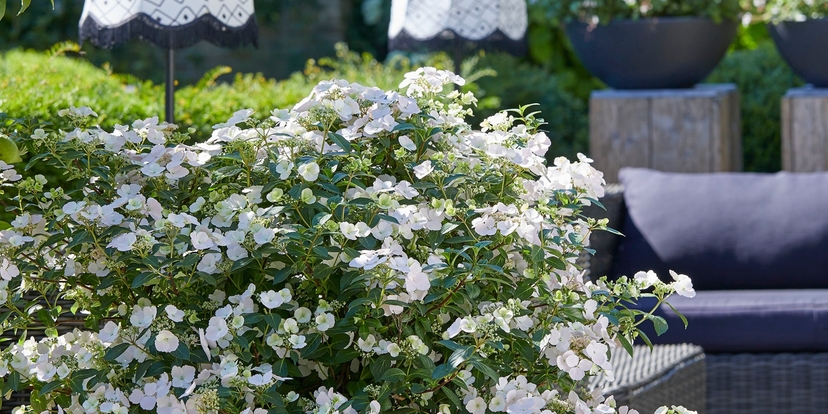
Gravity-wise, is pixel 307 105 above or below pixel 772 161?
above

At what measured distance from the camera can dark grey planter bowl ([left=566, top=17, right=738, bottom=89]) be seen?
3443 millimetres

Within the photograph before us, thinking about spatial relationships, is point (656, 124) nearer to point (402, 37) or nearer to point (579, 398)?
point (402, 37)

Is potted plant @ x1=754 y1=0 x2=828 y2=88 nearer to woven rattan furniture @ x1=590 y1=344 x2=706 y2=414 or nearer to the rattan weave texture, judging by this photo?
the rattan weave texture

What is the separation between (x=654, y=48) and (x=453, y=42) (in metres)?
0.82

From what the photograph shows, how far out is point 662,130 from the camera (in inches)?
137

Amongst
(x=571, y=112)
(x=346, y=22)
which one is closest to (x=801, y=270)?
(x=571, y=112)

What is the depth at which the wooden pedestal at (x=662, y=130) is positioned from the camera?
3459 mm

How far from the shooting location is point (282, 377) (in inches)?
43.1

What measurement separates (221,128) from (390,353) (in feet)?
1.30

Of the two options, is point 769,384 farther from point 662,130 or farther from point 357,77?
point 357,77

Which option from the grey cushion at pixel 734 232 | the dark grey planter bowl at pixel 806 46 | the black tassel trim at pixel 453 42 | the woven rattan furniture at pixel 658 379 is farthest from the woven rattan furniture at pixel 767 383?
the dark grey planter bowl at pixel 806 46

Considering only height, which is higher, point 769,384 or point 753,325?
point 753,325

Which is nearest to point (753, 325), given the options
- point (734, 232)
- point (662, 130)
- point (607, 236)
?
point (734, 232)

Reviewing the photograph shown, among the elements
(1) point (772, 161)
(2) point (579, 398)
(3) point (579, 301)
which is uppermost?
(3) point (579, 301)
